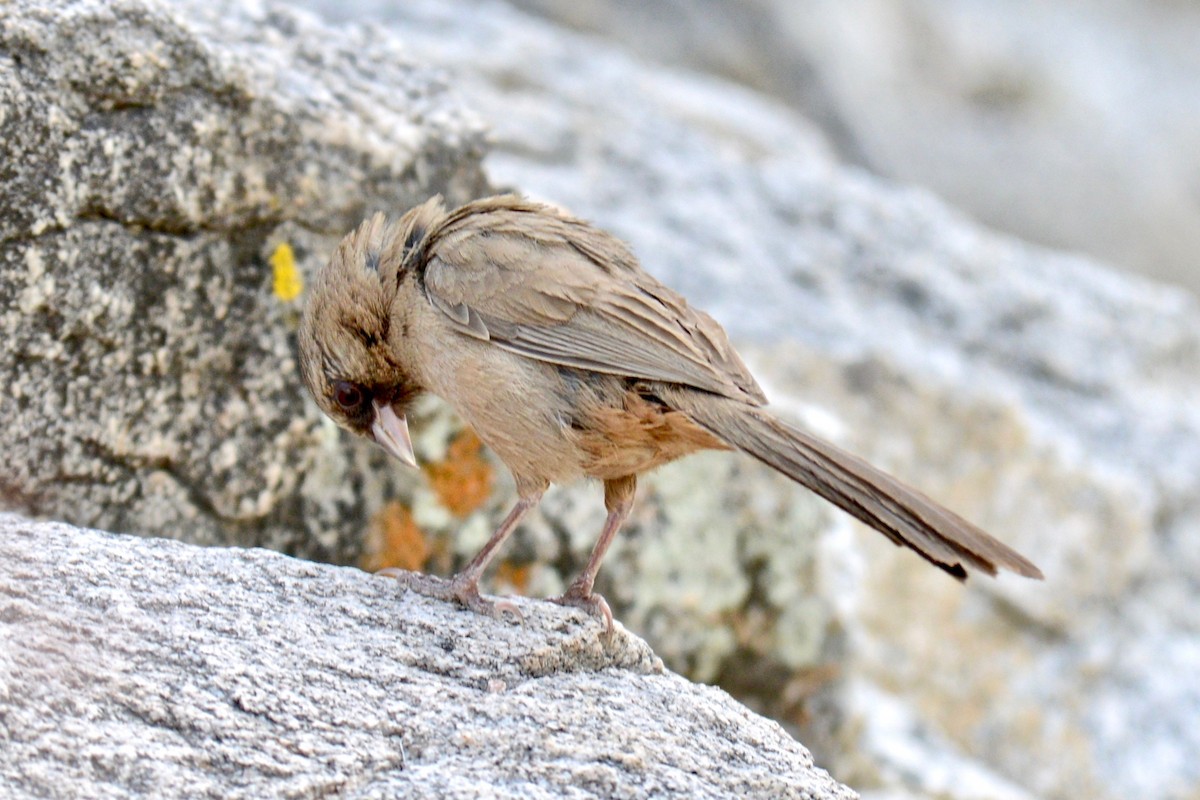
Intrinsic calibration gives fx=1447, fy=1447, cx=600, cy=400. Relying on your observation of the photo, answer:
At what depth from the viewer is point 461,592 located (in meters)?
3.62

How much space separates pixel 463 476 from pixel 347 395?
746 millimetres

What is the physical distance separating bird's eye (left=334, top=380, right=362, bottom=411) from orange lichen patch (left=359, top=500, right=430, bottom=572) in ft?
1.74

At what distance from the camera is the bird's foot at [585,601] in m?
3.72

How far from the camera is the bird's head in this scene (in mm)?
4145

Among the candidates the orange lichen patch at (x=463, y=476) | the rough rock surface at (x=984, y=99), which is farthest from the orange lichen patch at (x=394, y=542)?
the rough rock surface at (x=984, y=99)

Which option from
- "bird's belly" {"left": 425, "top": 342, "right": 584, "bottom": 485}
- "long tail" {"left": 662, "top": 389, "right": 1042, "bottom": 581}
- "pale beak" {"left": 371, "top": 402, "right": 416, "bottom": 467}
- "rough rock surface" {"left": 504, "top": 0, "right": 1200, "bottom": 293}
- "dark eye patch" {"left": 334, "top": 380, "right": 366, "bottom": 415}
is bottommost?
"pale beak" {"left": 371, "top": 402, "right": 416, "bottom": 467}

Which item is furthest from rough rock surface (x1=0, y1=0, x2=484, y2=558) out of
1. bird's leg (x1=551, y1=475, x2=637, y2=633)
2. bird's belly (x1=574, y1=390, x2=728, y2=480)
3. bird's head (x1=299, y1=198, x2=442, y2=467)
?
bird's belly (x1=574, y1=390, x2=728, y2=480)

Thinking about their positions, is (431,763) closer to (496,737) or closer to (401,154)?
(496,737)

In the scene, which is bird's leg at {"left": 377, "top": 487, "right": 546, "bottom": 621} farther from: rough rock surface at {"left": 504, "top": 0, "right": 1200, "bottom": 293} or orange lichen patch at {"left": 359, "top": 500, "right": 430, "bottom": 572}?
rough rock surface at {"left": 504, "top": 0, "right": 1200, "bottom": 293}

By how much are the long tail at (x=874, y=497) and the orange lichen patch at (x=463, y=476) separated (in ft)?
4.70

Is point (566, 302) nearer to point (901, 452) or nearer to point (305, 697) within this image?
point (305, 697)

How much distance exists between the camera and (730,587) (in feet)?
17.0

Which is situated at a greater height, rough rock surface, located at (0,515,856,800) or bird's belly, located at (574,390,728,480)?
bird's belly, located at (574,390,728,480)

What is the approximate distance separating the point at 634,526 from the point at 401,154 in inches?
59.1
